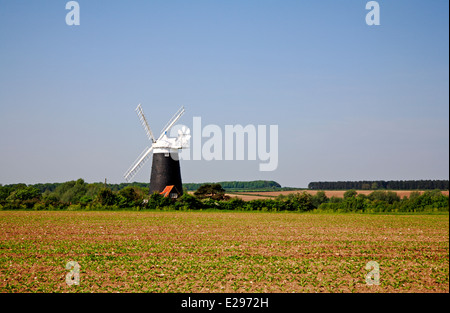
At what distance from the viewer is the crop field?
14.1 m

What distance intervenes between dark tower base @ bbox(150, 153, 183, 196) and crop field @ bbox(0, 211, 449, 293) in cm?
3591

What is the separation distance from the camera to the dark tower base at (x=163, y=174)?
65.8 meters

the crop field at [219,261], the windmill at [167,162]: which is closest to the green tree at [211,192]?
the windmill at [167,162]

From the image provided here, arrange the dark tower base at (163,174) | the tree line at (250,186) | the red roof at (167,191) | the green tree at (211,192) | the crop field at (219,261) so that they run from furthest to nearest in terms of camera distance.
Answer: the tree line at (250,186) < the green tree at (211,192) < the dark tower base at (163,174) < the red roof at (167,191) < the crop field at (219,261)

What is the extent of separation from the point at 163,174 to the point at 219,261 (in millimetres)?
48455

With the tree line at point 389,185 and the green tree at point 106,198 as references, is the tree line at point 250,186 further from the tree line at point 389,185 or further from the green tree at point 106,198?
the green tree at point 106,198

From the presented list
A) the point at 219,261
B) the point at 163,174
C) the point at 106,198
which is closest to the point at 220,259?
the point at 219,261

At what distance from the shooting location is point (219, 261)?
18.2 m

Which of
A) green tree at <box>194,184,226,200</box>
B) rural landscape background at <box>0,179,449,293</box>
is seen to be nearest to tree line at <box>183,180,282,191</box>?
green tree at <box>194,184,226,200</box>

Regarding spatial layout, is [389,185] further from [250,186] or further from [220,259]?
[220,259]

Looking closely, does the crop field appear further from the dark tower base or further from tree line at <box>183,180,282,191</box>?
tree line at <box>183,180,282,191</box>

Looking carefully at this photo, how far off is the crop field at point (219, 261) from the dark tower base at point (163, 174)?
35.9 metres
